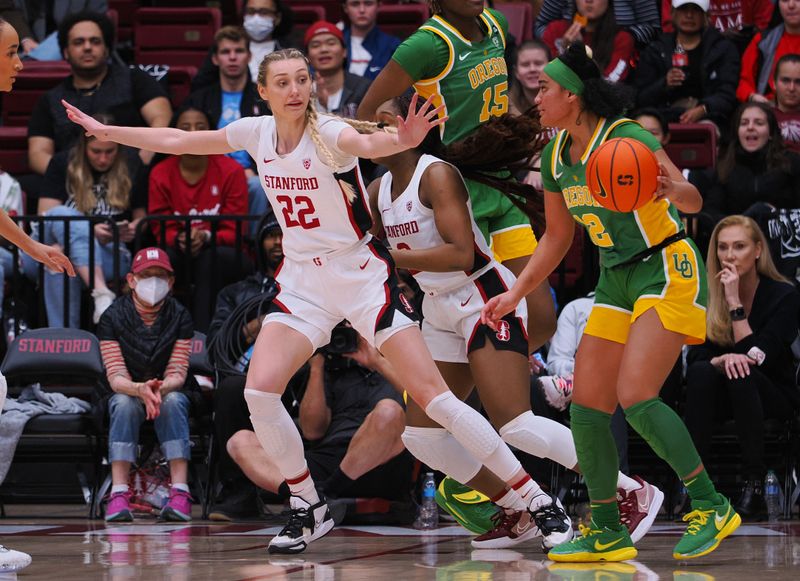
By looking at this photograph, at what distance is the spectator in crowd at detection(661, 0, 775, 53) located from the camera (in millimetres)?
10859

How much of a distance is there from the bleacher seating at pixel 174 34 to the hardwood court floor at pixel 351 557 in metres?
5.98

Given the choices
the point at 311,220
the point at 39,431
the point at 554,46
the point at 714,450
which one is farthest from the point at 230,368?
the point at 554,46

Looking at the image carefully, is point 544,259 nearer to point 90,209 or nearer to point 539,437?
point 539,437

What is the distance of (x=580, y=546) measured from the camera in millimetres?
4926

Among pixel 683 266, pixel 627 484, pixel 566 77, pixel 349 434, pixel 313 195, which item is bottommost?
pixel 627 484

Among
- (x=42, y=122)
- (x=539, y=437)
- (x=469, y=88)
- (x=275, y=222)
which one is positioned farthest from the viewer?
(x=42, y=122)

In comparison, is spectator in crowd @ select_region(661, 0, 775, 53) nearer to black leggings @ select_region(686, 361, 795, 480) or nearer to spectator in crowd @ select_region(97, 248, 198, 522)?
black leggings @ select_region(686, 361, 795, 480)

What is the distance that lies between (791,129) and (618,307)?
4924mm

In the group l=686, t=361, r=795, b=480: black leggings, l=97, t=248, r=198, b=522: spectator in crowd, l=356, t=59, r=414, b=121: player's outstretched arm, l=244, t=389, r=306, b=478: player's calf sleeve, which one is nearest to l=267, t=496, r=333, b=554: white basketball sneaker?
l=244, t=389, r=306, b=478: player's calf sleeve

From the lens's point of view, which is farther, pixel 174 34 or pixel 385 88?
pixel 174 34

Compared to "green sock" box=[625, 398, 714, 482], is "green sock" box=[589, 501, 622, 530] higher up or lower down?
lower down

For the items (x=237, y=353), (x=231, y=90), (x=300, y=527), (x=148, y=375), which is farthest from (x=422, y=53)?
(x=231, y=90)

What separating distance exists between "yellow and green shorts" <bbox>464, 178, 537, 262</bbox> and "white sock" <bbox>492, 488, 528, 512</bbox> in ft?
3.45

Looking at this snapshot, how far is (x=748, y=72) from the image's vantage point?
10266 mm
